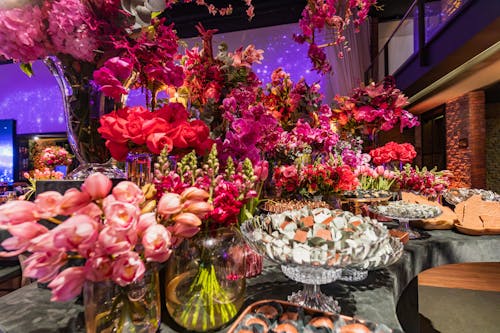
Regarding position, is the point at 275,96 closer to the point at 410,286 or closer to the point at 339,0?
the point at 339,0

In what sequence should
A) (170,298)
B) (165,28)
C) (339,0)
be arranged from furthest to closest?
1. (339,0)
2. (165,28)
3. (170,298)

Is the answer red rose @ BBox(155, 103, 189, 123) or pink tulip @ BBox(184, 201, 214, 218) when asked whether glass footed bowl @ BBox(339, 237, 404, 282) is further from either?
red rose @ BBox(155, 103, 189, 123)

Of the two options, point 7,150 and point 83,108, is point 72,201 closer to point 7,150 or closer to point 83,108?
point 83,108

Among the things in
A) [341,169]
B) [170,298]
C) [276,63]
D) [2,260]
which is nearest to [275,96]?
[341,169]

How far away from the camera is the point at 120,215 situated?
1.34ft

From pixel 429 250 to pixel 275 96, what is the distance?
0.93 meters

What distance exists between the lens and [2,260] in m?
1.40

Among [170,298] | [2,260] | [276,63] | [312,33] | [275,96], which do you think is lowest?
[2,260]

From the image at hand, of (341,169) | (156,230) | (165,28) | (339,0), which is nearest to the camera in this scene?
(156,230)

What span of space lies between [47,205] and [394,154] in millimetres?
1879

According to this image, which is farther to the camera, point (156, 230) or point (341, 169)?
point (341, 169)

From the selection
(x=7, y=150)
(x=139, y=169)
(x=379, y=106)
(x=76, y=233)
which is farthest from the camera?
(x=7, y=150)

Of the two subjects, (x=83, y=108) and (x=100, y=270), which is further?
(x=83, y=108)

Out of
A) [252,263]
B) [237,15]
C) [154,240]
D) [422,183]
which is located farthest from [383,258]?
[237,15]
